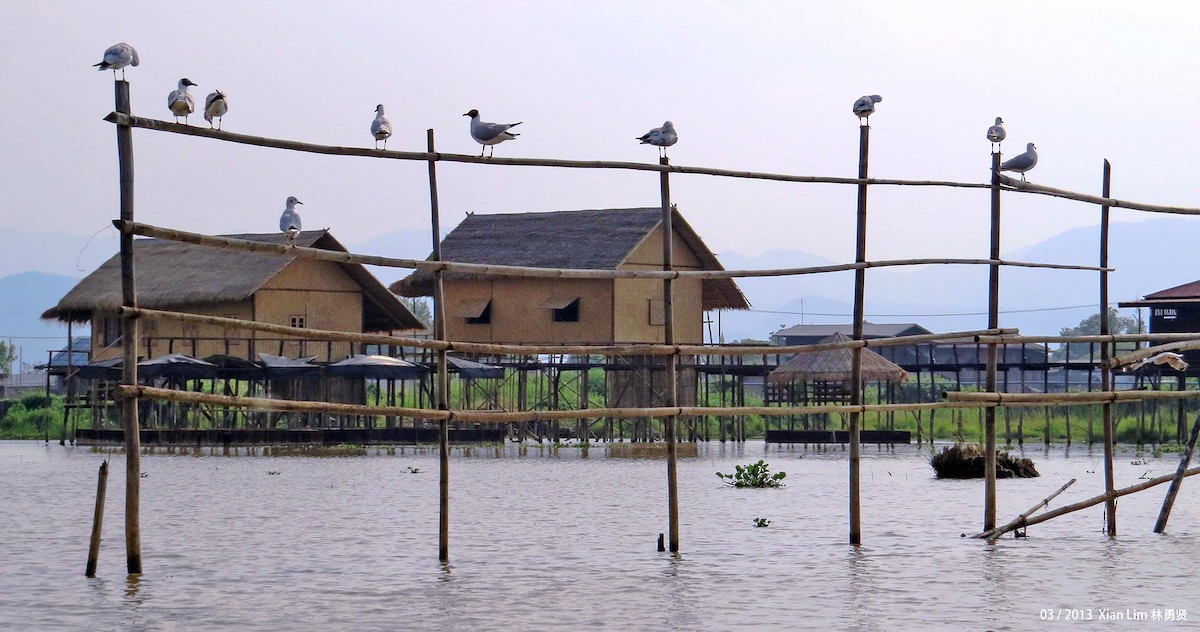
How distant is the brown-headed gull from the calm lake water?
117 inches

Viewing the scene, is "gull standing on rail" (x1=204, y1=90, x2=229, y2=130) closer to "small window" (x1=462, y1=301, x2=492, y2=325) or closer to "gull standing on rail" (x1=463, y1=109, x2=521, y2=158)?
"gull standing on rail" (x1=463, y1=109, x2=521, y2=158)

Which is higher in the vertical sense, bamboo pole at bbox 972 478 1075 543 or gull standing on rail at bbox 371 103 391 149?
gull standing on rail at bbox 371 103 391 149

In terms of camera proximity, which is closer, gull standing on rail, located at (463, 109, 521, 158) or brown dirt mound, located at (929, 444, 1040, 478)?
gull standing on rail, located at (463, 109, 521, 158)

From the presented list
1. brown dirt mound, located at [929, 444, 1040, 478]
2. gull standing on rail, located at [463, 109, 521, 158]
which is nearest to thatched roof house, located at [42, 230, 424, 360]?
brown dirt mound, located at [929, 444, 1040, 478]

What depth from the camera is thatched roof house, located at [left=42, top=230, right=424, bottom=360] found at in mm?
31953

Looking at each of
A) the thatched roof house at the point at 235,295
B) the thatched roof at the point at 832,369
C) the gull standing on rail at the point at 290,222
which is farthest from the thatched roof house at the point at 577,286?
the gull standing on rail at the point at 290,222

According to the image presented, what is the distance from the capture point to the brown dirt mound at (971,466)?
20234mm

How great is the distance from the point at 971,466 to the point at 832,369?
11207 millimetres

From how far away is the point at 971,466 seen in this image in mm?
20344

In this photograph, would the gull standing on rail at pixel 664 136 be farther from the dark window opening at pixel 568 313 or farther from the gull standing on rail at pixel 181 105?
the dark window opening at pixel 568 313

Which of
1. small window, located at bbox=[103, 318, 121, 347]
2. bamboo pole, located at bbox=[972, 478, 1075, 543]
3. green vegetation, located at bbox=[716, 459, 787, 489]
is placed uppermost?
small window, located at bbox=[103, 318, 121, 347]

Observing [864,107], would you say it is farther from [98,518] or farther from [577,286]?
[577,286]

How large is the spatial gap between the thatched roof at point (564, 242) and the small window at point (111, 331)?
6038 millimetres

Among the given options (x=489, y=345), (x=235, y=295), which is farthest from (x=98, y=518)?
(x=235, y=295)
